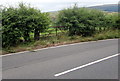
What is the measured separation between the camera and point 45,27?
10766 millimetres

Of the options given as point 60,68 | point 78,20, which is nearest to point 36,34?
point 78,20

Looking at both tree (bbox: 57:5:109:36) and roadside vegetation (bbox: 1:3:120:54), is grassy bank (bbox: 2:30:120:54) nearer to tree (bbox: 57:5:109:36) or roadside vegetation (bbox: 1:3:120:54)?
roadside vegetation (bbox: 1:3:120:54)

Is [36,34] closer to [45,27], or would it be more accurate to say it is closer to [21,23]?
[45,27]

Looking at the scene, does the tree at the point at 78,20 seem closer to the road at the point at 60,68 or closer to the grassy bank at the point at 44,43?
the grassy bank at the point at 44,43

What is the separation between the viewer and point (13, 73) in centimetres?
509

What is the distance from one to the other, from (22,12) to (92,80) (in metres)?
7.03

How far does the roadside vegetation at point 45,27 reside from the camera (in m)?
8.99

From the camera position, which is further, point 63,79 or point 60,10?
point 60,10

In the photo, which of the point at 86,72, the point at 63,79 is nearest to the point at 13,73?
the point at 63,79

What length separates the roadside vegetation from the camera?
354 inches

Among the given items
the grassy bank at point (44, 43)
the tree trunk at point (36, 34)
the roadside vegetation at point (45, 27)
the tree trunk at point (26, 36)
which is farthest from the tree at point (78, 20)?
the tree trunk at point (26, 36)

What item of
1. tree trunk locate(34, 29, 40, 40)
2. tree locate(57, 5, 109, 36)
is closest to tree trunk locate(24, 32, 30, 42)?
tree trunk locate(34, 29, 40, 40)

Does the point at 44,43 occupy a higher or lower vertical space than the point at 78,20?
lower

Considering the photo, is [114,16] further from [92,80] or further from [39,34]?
[92,80]
